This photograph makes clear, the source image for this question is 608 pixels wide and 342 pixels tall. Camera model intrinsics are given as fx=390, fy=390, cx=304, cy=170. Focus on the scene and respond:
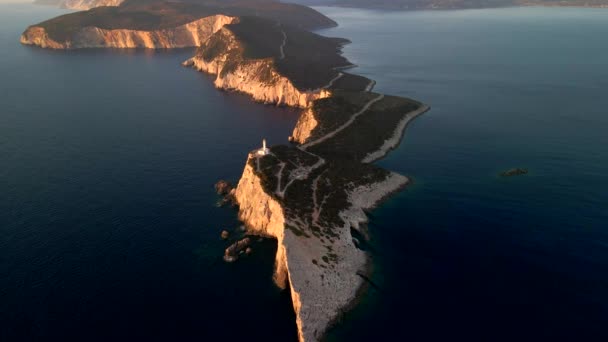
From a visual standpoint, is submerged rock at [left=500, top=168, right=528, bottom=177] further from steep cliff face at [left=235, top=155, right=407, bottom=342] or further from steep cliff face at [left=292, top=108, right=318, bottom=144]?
steep cliff face at [left=292, top=108, right=318, bottom=144]

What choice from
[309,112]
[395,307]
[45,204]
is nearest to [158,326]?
[395,307]

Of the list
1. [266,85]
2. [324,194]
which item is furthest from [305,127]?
[266,85]

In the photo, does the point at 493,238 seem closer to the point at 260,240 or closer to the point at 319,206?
the point at 319,206

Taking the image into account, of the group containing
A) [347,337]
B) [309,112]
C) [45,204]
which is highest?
[309,112]

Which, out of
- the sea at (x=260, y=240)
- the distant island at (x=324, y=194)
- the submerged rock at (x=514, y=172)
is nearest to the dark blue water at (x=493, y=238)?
the sea at (x=260, y=240)

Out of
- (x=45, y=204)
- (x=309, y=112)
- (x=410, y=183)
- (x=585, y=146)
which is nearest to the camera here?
(x=45, y=204)

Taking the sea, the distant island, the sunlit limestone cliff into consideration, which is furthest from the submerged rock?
the sunlit limestone cliff

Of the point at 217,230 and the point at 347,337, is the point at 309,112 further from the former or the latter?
the point at 347,337

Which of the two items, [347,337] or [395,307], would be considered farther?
[395,307]
